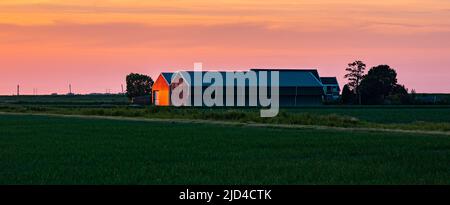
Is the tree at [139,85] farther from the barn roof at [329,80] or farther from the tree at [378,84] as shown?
the tree at [378,84]

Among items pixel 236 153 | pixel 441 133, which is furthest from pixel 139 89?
pixel 236 153

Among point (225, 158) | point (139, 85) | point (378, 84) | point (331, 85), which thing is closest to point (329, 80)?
point (331, 85)

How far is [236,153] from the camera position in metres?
27.4

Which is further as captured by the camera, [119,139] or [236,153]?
[119,139]

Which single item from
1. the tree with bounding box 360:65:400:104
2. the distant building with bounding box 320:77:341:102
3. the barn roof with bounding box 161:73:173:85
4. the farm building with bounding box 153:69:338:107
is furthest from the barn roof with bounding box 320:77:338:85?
the barn roof with bounding box 161:73:173:85

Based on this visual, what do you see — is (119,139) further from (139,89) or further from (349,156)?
(139,89)

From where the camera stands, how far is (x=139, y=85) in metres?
130

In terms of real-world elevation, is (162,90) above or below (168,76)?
below

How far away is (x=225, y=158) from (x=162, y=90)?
283 ft

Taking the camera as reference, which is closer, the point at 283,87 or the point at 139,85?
the point at 283,87

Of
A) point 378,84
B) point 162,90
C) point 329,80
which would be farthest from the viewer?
point 329,80

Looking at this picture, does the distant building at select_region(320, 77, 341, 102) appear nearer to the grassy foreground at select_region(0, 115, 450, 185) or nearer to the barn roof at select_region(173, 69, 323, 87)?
the barn roof at select_region(173, 69, 323, 87)
